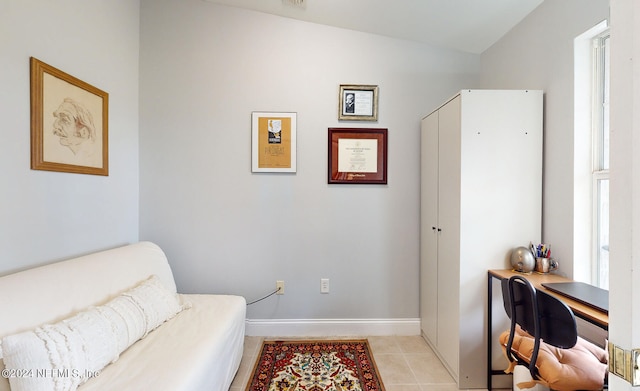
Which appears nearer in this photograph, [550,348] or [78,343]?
[78,343]

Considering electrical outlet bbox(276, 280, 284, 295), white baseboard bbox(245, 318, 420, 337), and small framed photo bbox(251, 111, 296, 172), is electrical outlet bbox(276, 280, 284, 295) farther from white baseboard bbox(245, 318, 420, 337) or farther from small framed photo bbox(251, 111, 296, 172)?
small framed photo bbox(251, 111, 296, 172)

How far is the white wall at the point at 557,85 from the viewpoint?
159 centimetres

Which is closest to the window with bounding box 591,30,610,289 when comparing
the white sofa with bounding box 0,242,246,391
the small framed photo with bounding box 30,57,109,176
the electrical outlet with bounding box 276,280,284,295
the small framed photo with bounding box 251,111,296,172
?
the small framed photo with bounding box 251,111,296,172

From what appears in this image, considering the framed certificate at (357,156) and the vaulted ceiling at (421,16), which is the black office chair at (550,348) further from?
the vaulted ceiling at (421,16)

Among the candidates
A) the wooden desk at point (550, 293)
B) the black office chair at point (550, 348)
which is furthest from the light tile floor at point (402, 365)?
the black office chair at point (550, 348)

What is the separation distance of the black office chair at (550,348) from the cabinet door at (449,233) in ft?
1.38

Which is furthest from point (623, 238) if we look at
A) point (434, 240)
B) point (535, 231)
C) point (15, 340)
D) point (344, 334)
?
point (344, 334)

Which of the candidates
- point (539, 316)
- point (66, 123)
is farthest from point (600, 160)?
point (66, 123)

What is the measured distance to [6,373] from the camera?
96 centimetres

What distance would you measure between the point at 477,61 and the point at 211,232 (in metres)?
2.80

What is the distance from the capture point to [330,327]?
7.74ft

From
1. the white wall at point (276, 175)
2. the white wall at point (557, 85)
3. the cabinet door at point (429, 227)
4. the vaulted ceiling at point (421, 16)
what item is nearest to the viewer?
the white wall at point (557, 85)

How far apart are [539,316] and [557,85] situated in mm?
1418

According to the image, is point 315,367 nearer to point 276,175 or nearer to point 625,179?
point 276,175
